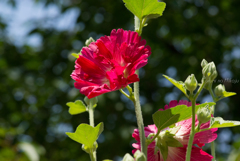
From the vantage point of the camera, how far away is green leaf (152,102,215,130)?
0.35 metres

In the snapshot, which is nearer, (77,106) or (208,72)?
(208,72)

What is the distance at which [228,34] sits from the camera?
239 cm

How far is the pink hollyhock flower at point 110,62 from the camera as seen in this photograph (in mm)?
361

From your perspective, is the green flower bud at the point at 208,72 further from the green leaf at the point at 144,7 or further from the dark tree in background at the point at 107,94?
the dark tree in background at the point at 107,94

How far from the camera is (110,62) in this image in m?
0.39

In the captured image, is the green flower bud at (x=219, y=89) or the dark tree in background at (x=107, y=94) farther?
the dark tree in background at (x=107, y=94)

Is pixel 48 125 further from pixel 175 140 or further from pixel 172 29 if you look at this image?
pixel 175 140

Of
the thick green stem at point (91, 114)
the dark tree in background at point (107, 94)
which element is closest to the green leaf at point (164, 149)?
the thick green stem at point (91, 114)

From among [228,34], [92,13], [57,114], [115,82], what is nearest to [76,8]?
[92,13]

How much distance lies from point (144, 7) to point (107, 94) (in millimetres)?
1647

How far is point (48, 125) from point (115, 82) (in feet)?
7.99

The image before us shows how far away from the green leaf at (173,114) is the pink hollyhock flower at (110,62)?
0.06 m

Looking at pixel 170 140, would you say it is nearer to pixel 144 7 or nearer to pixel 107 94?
pixel 144 7

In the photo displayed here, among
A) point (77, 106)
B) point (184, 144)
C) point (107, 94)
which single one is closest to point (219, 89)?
point (184, 144)
